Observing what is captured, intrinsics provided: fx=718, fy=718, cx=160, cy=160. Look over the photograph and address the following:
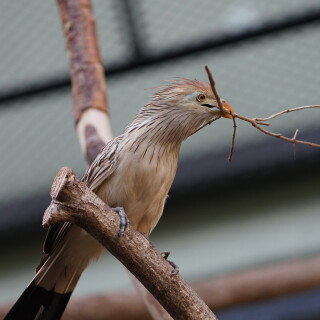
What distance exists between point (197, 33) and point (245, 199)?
1432mm

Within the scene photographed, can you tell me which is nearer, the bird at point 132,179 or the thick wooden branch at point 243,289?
the bird at point 132,179

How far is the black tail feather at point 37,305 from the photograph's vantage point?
274 cm

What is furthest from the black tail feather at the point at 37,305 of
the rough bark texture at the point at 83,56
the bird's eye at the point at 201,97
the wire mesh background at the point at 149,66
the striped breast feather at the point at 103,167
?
the wire mesh background at the point at 149,66

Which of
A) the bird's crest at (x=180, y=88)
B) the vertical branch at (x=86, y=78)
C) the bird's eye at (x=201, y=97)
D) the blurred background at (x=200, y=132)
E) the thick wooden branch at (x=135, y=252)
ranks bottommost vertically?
the thick wooden branch at (x=135, y=252)

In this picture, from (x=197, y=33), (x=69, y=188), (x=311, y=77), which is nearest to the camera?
(x=69, y=188)

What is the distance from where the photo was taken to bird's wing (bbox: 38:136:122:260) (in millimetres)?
2760

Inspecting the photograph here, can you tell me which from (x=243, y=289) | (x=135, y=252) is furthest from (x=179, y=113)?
(x=243, y=289)

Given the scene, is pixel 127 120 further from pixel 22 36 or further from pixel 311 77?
pixel 311 77

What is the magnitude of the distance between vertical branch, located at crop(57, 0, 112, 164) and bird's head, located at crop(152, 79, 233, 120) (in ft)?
1.87

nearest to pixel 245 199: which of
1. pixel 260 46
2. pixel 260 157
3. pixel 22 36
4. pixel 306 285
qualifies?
pixel 260 157

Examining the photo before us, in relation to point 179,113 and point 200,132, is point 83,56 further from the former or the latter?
point 200,132

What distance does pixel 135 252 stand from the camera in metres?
2.24

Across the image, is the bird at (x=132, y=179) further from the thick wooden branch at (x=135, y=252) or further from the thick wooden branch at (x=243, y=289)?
the thick wooden branch at (x=243, y=289)

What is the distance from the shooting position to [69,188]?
2098 mm
